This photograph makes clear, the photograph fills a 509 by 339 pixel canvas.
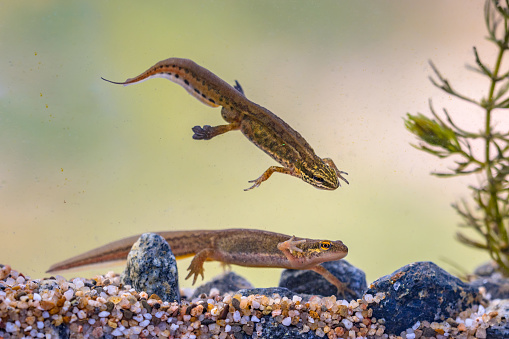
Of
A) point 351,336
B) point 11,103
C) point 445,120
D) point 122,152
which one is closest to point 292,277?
point 351,336

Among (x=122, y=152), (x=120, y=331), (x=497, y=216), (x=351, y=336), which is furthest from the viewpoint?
(x=497, y=216)

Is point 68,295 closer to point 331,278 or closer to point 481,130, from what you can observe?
point 331,278

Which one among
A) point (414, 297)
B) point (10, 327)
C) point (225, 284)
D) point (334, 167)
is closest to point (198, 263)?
point (225, 284)

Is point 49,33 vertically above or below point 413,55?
below

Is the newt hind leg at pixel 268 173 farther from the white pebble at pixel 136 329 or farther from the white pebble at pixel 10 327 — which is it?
the white pebble at pixel 10 327

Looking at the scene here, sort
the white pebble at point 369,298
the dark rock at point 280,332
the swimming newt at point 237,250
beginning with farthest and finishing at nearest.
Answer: the swimming newt at point 237,250
the white pebble at point 369,298
the dark rock at point 280,332

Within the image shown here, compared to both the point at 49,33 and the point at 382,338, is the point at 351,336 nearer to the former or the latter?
the point at 382,338

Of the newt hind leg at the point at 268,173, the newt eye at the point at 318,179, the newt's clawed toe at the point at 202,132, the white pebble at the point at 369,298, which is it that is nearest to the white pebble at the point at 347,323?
the white pebble at the point at 369,298

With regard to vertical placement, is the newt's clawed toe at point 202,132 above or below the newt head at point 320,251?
above
